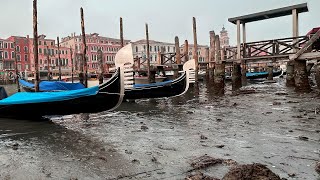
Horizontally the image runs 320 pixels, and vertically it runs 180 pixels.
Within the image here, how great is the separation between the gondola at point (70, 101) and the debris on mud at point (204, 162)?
3.13 metres

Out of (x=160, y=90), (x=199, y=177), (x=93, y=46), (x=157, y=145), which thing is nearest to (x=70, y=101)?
(x=157, y=145)

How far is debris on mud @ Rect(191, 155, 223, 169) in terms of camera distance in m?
4.10

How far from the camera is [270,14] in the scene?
53.9 ft

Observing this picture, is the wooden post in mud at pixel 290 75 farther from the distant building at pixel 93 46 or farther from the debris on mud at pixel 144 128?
the distant building at pixel 93 46

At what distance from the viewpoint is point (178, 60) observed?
20.0 m

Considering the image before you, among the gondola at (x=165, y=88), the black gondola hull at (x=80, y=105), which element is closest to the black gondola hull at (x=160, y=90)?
the gondola at (x=165, y=88)

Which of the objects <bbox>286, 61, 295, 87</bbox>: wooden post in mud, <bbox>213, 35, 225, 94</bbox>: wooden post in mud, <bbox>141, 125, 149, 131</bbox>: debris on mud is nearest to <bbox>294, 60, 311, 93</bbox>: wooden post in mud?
<bbox>286, 61, 295, 87</bbox>: wooden post in mud

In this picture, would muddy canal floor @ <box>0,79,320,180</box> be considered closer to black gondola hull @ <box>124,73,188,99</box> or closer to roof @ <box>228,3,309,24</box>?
black gondola hull @ <box>124,73,188,99</box>

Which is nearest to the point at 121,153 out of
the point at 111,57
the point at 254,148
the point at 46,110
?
the point at 254,148

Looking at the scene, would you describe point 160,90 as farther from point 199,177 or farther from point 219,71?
point 199,177

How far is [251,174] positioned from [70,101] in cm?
531

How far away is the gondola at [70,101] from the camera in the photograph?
23.1 feet

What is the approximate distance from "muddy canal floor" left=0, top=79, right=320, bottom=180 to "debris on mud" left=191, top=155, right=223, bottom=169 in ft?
0.30

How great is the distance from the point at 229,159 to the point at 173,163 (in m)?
0.87
